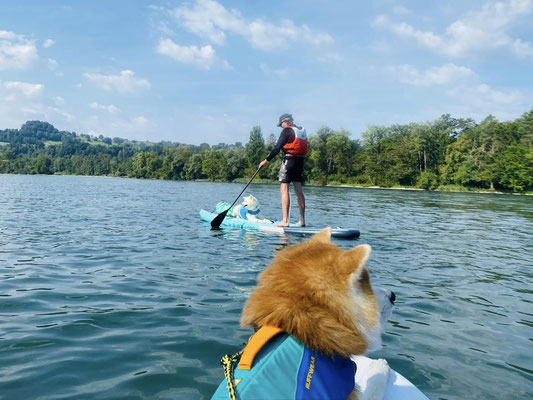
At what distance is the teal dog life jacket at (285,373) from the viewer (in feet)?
6.59

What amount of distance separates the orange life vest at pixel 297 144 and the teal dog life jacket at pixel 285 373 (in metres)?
10.7

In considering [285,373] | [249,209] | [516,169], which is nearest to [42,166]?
[516,169]

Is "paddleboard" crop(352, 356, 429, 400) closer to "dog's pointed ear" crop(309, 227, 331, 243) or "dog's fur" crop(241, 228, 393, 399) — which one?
"dog's fur" crop(241, 228, 393, 399)

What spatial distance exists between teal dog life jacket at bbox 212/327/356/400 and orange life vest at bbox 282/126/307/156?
35.2 ft

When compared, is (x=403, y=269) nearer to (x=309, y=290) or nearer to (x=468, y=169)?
(x=309, y=290)

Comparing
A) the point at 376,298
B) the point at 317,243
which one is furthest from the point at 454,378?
the point at 317,243

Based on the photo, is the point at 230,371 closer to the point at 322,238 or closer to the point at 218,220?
the point at 322,238

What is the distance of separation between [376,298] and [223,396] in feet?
3.77

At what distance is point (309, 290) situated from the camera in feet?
7.48

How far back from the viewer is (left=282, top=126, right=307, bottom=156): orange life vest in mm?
12586

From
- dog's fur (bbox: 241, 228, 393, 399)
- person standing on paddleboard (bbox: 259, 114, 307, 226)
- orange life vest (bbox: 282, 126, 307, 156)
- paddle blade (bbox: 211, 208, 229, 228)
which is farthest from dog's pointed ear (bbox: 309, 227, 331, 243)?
paddle blade (bbox: 211, 208, 229, 228)

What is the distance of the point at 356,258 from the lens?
87.7 inches

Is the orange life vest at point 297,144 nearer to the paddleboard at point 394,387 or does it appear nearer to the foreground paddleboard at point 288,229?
the foreground paddleboard at point 288,229

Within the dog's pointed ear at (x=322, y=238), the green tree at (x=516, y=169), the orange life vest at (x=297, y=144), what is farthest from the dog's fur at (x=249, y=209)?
the green tree at (x=516, y=169)
